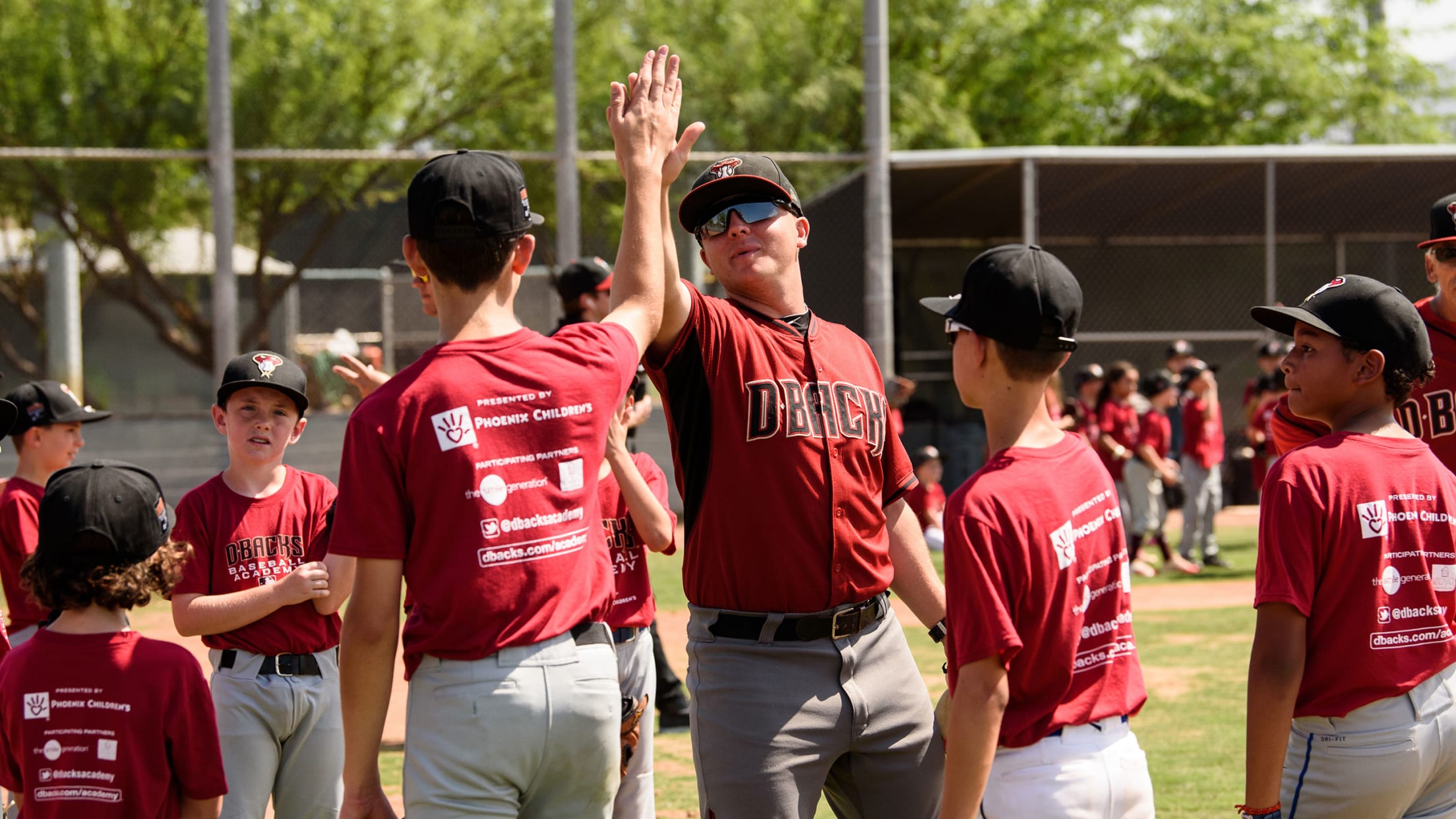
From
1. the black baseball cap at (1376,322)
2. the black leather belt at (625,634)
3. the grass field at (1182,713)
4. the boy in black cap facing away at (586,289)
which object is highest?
the boy in black cap facing away at (586,289)

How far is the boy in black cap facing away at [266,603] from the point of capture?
13.1 feet

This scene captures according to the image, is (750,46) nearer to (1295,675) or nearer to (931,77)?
(931,77)

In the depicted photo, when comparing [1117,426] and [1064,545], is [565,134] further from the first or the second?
[1064,545]

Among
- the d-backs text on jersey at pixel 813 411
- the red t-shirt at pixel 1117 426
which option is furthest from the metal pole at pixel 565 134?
the d-backs text on jersey at pixel 813 411

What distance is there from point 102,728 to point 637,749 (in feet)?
6.26

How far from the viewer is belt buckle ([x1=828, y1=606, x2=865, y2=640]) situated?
3346mm

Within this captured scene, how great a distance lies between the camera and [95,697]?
2.99 m

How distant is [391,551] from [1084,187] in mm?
16934

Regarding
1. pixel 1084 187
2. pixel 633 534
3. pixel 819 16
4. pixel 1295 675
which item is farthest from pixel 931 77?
pixel 1295 675

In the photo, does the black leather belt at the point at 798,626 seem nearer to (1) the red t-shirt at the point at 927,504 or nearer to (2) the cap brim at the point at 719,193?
(2) the cap brim at the point at 719,193

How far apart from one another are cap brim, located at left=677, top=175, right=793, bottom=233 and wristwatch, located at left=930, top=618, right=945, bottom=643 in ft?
3.95

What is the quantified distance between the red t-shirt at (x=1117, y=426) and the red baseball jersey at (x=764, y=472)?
1027 centimetres

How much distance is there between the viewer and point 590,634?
280 centimetres

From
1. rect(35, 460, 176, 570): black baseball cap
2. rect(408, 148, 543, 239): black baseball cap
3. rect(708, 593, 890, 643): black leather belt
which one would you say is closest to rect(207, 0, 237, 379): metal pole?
rect(35, 460, 176, 570): black baseball cap
